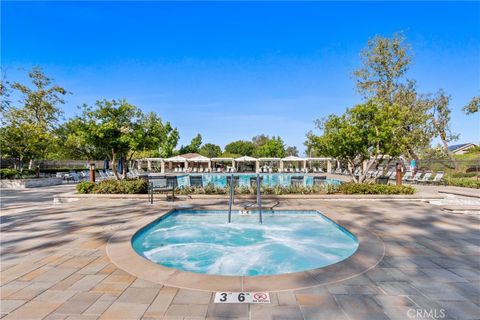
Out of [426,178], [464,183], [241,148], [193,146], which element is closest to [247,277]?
[464,183]

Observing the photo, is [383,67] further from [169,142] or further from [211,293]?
[169,142]

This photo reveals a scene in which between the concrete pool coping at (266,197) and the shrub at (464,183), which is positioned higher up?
the shrub at (464,183)

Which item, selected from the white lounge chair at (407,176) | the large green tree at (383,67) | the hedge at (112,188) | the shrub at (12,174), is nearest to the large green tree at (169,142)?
the shrub at (12,174)

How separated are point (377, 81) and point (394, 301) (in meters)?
19.8

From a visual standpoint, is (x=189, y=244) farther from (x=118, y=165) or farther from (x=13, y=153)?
(x=13, y=153)

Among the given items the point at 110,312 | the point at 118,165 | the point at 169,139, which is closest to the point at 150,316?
the point at 110,312

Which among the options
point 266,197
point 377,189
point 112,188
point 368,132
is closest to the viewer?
point 377,189

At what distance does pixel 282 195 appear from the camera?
9.72 metres

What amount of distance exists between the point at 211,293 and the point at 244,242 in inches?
125

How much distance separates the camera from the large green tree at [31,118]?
1617cm

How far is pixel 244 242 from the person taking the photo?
5.91 meters

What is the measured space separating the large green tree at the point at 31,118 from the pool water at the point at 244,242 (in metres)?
15.2

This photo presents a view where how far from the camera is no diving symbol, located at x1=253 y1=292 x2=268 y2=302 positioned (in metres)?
2.67

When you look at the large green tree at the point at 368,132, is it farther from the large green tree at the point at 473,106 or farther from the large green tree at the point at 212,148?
the large green tree at the point at 212,148
